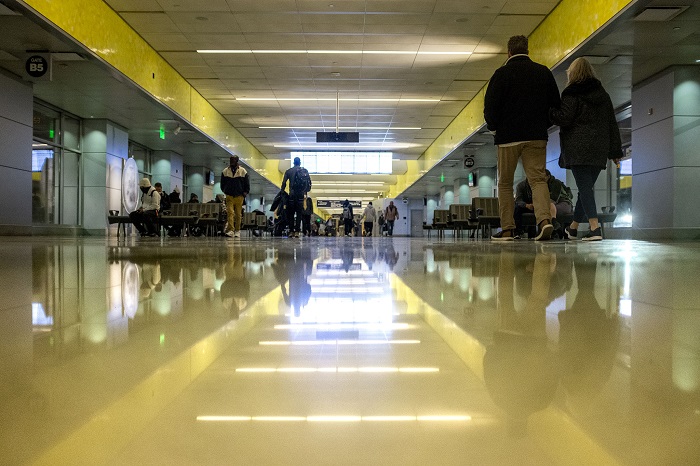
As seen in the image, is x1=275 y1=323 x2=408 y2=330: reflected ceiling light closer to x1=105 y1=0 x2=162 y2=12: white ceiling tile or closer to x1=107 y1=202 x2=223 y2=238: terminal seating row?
x1=105 y1=0 x2=162 y2=12: white ceiling tile

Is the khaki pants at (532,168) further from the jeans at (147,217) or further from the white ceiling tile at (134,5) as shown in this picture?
the jeans at (147,217)

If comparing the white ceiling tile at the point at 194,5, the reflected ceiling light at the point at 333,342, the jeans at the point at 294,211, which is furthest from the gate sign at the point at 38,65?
the reflected ceiling light at the point at 333,342

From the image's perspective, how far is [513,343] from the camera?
0.85 meters

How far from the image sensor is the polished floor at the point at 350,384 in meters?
0.45

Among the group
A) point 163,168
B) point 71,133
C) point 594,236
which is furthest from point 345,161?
point 594,236

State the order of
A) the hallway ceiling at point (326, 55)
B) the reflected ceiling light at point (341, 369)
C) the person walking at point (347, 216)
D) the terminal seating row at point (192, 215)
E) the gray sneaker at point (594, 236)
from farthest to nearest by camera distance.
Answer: the person walking at point (347, 216)
the terminal seating row at point (192, 215)
the hallway ceiling at point (326, 55)
the gray sneaker at point (594, 236)
the reflected ceiling light at point (341, 369)

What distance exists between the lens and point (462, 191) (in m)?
28.1

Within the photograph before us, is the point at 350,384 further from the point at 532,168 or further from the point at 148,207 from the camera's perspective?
the point at 148,207

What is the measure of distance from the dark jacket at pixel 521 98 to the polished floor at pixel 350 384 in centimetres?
537

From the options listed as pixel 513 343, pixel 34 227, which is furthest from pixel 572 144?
pixel 34 227

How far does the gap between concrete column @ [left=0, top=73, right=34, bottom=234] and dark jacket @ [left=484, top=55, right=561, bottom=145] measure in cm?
1039

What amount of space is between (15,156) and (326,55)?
7.39 metres

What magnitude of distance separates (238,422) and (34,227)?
633 inches

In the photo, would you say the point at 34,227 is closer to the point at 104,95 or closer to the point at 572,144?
the point at 104,95
